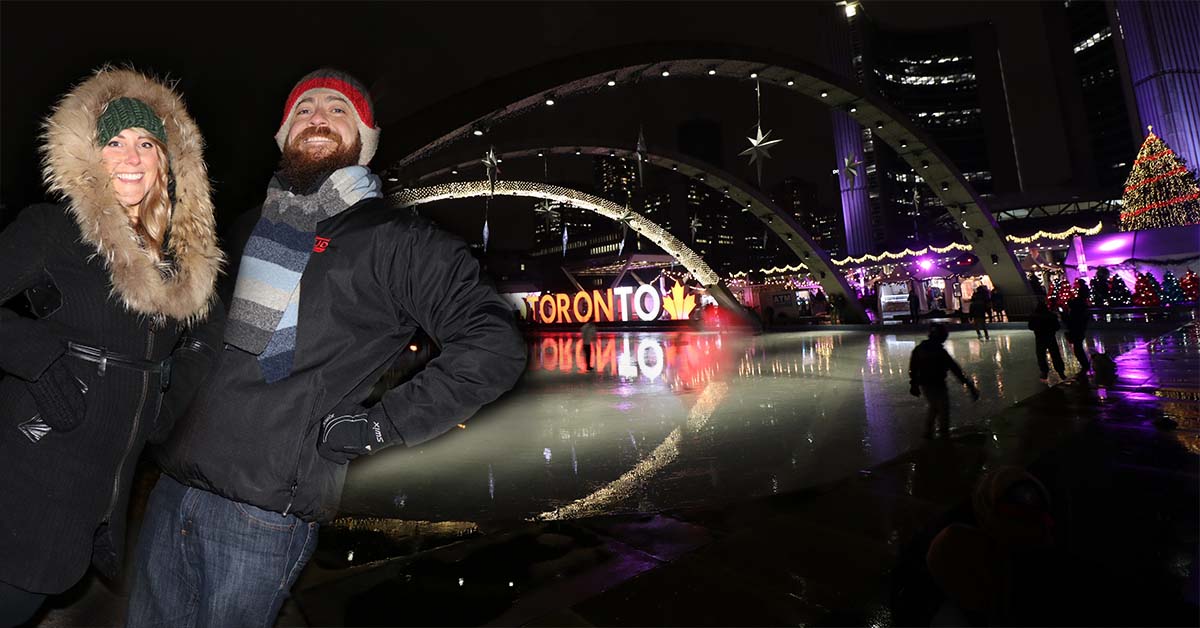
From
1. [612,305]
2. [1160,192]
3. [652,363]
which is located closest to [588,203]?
[612,305]

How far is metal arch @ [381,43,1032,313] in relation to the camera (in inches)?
531

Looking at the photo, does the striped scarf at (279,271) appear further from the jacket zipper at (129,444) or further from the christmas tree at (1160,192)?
the christmas tree at (1160,192)

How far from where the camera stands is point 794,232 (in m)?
31.3

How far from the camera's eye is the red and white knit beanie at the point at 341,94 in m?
1.80

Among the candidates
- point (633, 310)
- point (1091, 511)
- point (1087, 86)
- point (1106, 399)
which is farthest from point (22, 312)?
point (1087, 86)

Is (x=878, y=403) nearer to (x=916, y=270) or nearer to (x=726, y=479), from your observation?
(x=726, y=479)

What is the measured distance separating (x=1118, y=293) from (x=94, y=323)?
3608cm

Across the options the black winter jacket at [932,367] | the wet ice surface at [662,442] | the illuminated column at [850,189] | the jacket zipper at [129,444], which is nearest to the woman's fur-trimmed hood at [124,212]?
the jacket zipper at [129,444]

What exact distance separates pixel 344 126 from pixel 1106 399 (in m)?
9.66

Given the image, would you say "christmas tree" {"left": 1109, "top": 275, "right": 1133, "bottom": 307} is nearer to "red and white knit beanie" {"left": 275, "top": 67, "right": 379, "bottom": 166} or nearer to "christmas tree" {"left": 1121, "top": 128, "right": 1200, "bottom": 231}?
"christmas tree" {"left": 1121, "top": 128, "right": 1200, "bottom": 231}

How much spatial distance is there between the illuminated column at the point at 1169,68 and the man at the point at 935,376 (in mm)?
47716

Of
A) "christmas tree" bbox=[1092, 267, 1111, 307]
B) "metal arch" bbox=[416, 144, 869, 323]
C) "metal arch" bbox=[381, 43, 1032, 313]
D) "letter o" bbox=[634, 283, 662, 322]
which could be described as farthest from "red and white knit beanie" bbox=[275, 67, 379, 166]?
"letter o" bbox=[634, 283, 662, 322]

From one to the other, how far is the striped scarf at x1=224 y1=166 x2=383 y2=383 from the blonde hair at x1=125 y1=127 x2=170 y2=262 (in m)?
0.38

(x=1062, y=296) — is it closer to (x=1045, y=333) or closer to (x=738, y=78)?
(x=738, y=78)
